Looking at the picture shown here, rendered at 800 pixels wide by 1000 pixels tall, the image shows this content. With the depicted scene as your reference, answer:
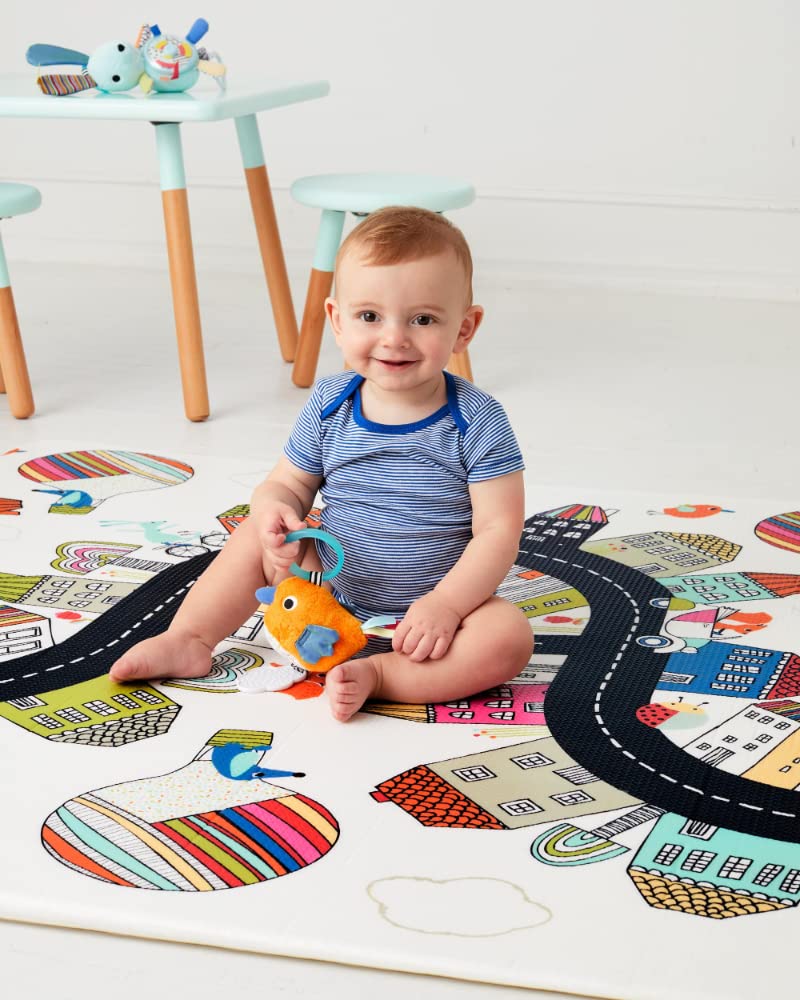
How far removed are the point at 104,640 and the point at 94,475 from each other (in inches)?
20.2

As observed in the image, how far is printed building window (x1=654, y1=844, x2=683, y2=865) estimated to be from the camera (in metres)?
0.85

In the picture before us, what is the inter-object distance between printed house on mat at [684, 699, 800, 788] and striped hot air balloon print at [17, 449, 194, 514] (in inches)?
32.5

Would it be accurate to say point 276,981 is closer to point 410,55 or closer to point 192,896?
point 192,896

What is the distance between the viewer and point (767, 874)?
836 mm

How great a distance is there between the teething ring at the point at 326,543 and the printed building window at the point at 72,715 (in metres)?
0.22

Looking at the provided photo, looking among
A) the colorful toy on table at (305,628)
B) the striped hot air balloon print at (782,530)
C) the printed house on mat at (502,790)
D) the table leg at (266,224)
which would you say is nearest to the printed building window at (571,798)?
the printed house on mat at (502,790)

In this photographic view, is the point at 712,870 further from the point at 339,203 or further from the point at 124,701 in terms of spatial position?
the point at 339,203

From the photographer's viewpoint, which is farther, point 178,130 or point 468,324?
point 178,130

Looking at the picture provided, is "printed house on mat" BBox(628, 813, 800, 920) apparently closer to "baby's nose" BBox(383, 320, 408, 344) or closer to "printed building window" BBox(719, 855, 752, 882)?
"printed building window" BBox(719, 855, 752, 882)

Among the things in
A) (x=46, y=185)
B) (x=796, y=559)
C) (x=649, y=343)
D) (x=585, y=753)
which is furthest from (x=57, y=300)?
(x=585, y=753)

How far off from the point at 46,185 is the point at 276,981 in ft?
9.19

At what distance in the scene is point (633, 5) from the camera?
2715 millimetres

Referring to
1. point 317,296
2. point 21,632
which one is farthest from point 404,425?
point 317,296

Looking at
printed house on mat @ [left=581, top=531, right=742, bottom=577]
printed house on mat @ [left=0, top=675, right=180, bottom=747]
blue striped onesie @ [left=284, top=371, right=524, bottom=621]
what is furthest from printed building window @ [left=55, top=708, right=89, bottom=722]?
printed house on mat @ [left=581, top=531, right=742, bottom=577]
